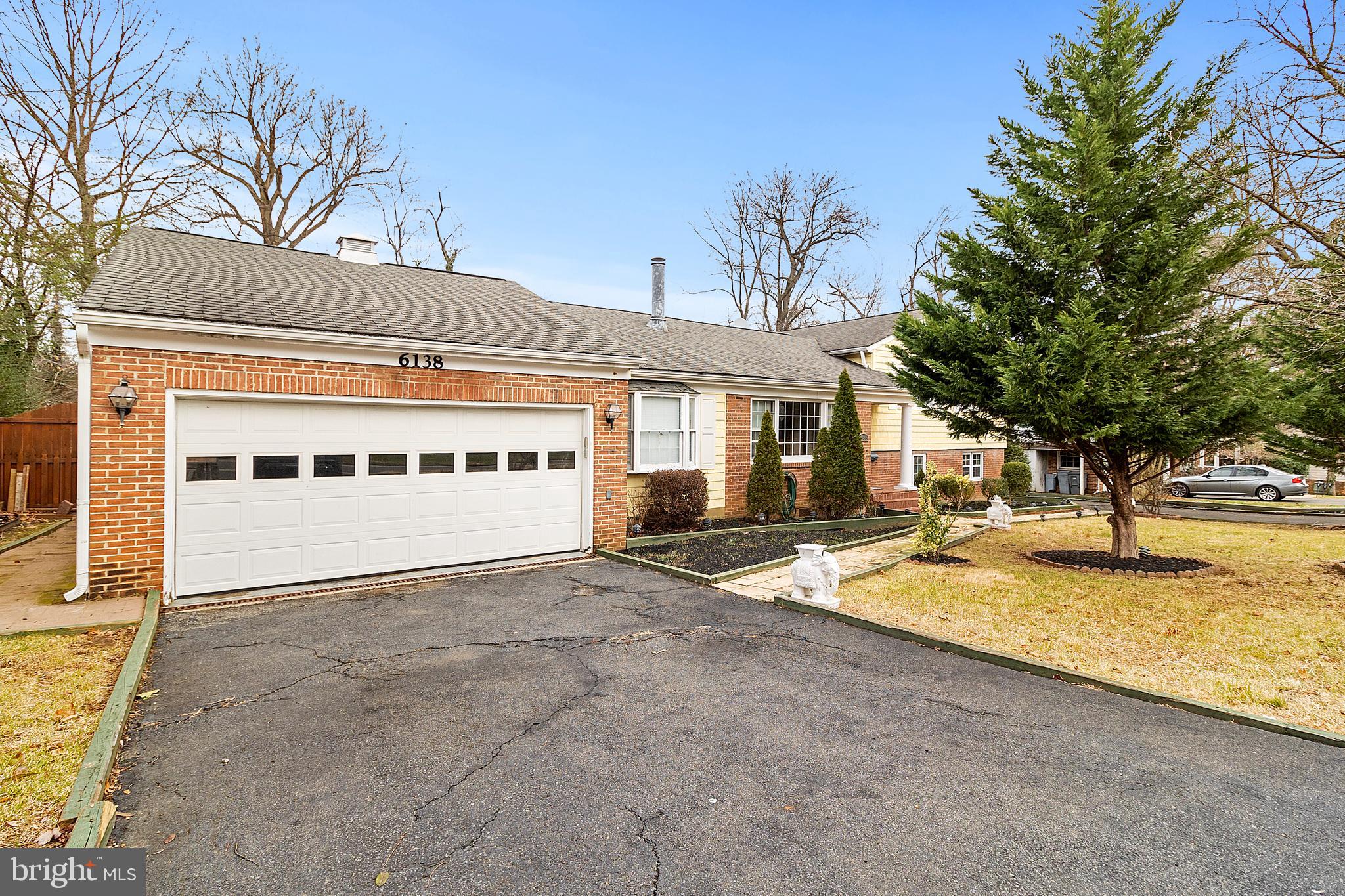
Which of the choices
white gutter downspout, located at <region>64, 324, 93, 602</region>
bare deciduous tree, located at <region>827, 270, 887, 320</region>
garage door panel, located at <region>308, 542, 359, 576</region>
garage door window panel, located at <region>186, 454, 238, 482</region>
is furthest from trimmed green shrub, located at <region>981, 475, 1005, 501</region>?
Result: white gutter downspout, located at <region>64, 324, 93, 602</region>

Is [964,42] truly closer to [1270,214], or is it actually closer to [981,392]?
[1270,214]

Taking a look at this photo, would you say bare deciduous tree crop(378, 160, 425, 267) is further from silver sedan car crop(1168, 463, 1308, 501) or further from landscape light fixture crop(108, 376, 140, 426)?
silver sedan car crop(1168, 463, 1308, 501)

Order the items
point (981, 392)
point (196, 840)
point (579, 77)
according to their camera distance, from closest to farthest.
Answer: point (196, 840), point (981, 392), point (579, 77)

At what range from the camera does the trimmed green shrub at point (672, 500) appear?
11.9 m

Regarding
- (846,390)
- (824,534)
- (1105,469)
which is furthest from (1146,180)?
(824,534)

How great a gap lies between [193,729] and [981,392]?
32.5ft

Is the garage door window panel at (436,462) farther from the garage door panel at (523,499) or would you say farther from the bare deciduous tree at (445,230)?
the bare deciduous tree at (445,230)

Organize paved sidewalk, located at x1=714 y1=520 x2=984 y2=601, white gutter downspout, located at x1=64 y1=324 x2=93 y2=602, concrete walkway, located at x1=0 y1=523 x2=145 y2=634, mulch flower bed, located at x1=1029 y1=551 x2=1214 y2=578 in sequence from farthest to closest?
mulch flower bed, located at x1=1029 y1=551 x2=1214 y2=578
paved sidewalk, located at x1=714 y1=520 x2=984 y2=601
white gutter downspout, located at x1=64 y1=324 x2=93 y2=602
concrete walkway, located at x1=0 y1=523 x2=145 y2=634

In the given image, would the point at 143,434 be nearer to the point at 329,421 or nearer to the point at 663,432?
the point at 329,421

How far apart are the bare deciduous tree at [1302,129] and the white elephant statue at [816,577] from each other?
525cm

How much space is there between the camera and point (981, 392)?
9.29 metres

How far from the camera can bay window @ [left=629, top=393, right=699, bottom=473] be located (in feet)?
41.1

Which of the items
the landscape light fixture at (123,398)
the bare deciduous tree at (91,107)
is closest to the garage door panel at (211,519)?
the landscape light fixture at (123,398)

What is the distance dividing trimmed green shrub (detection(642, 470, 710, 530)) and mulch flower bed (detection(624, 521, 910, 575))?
593mm
